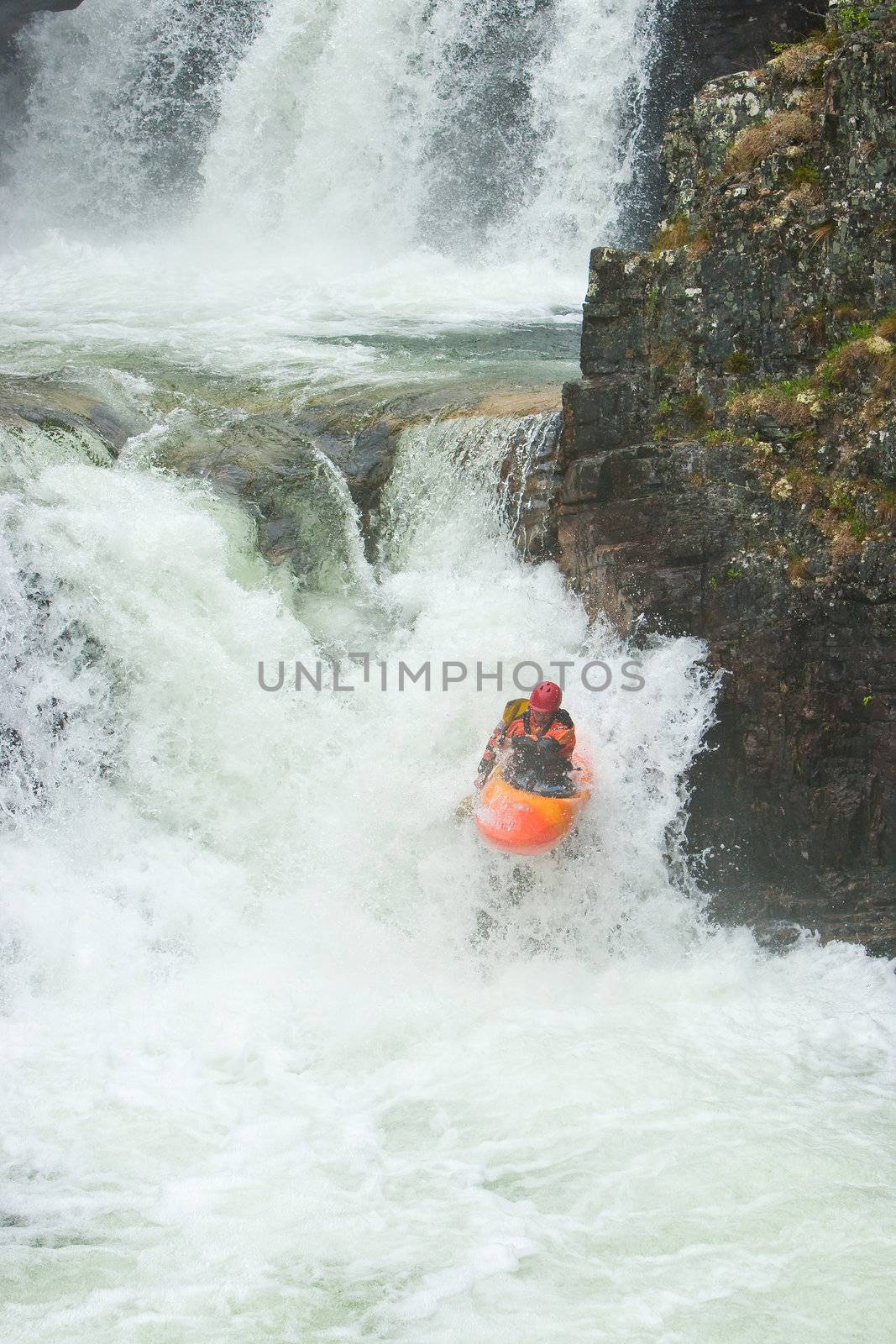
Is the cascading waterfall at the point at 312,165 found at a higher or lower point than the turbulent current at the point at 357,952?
higher

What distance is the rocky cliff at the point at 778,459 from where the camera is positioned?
614cm

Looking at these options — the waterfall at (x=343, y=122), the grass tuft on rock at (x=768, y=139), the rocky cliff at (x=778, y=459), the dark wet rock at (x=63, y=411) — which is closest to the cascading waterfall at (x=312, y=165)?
the waterfall at (x=343, y=122)

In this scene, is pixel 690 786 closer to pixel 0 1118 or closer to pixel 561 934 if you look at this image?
pixel 561 934

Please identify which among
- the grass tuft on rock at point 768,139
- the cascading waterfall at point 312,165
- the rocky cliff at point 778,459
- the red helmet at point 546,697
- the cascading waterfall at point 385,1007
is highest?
the cascading waterfall at point 312,165

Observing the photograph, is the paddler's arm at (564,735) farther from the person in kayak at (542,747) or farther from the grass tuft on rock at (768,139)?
the grass tuft on rock at (768,139)

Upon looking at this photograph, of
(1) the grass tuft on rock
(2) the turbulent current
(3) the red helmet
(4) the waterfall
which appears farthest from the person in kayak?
(4) the waterfall

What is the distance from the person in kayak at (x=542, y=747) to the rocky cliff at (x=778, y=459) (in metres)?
0.79

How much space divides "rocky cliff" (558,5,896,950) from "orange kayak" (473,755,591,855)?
→ 853 mm

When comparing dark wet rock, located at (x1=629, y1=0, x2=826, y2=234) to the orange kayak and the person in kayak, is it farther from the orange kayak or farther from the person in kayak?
the orange kayak

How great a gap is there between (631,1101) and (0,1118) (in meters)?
2.63

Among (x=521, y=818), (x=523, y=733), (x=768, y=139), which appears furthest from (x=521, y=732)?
(x=768, y=139)

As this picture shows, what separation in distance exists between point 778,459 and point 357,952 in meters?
3.57

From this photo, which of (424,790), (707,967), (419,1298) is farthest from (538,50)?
(419,1298)

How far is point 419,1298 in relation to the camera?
3809 mm
